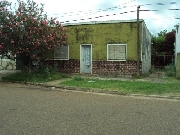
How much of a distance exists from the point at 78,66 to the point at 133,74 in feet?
13.5

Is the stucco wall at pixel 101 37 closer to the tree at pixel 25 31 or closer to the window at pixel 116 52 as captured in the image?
the window at pixel 116 52

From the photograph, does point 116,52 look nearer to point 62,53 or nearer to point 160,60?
point 62,53

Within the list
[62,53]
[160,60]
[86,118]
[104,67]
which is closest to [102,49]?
[104,67]

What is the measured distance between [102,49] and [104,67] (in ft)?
4.14

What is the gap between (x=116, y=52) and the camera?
1708 cm

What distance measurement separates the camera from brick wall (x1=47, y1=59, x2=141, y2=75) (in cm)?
1675

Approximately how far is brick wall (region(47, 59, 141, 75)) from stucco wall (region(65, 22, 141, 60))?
1.27 ft

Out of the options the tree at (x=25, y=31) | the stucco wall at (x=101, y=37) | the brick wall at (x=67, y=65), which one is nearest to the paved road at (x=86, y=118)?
the tree at (x=25, y=31)

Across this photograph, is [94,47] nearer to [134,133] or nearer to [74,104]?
[74,104]

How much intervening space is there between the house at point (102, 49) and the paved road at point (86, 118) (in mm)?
8813

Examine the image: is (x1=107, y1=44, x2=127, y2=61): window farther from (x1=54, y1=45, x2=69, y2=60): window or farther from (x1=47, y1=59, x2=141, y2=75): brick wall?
(x1=54, y1=45, x2=69, y2=60): window

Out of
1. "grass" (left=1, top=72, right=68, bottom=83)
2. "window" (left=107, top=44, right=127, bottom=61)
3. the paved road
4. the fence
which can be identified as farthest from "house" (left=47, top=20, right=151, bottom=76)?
the fence

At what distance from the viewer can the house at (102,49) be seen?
54.9ft

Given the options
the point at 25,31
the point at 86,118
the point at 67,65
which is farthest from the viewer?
the point at 67,65
